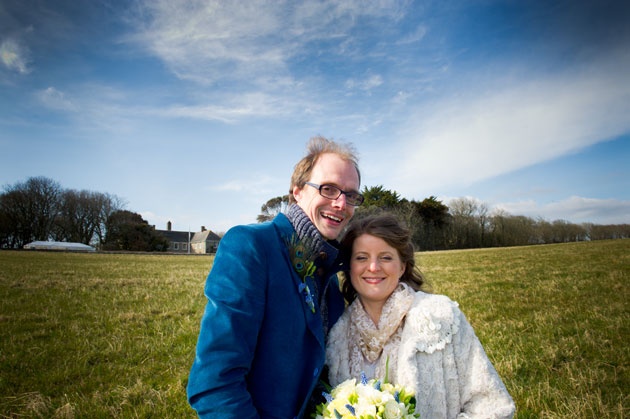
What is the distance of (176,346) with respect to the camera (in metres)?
6.16

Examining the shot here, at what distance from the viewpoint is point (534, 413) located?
3617mm

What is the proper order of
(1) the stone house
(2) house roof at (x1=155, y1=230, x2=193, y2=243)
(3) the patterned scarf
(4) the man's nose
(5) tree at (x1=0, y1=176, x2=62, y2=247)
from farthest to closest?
(2) house roof at (x1=155, y1=230, x2=193, y2=243), (1) the stone house, (5) tree at (x1=0, y1=176, x2=62, y2=247), (4) the man's nose, (3) the patterned scarf

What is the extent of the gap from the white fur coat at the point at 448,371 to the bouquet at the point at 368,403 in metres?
0.28

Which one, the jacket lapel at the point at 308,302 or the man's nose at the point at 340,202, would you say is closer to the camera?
the jacket lapel at the point at 308,302

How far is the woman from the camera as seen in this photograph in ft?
6.99

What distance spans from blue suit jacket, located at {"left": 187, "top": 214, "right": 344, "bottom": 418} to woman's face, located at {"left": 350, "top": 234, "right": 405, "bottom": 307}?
2.06ft

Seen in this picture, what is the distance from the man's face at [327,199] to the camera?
2.63m

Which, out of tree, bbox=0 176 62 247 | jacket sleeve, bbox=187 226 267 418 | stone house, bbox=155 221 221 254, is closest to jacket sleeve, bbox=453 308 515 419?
jacket sleeve, bbox=187 226 267 418

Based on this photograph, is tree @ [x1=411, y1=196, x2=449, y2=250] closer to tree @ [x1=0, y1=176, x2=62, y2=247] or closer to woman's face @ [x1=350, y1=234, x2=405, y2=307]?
woman's face @ [x1=350, y1=234, x2=405, y2=307]

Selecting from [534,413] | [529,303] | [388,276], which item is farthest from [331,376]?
[529,303]

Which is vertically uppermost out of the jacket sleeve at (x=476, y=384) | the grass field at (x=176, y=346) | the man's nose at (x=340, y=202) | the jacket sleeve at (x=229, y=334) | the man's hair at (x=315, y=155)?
the man's hair at (x=315, y=155)

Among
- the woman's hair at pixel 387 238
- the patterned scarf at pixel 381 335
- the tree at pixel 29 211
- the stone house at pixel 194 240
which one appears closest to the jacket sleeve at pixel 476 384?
the patterned scarf at pixel 381 335

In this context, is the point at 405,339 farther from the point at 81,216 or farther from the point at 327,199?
the point at 81,216

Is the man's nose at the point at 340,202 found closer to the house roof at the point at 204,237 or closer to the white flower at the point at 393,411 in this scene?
the white flower at the point at 393,411
